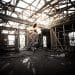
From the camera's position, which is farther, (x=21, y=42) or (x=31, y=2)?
(x=21, y=42)

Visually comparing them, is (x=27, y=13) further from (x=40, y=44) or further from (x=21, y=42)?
(x=21, y=42)

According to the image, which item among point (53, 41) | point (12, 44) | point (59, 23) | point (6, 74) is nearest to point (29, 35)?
point (12, 44)

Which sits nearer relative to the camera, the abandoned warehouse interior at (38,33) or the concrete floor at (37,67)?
the concrete floor at (37,67)

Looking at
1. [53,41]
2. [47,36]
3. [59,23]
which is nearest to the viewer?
[59,23]

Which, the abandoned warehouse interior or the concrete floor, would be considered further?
the abandoned warehouse interior

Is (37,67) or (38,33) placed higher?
(38,33)

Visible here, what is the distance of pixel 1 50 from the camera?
11.9m

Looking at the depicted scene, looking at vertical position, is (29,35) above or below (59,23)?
below

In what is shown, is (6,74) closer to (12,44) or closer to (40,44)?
(40,44)

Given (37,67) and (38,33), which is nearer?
(37,67)

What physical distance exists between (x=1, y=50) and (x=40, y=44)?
260 inches

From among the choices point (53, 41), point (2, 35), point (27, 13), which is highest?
point (27, 13)

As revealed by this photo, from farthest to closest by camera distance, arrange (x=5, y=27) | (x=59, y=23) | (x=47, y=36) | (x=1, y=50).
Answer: (x=47, y=36) < (x=5, y=27) < (x=1, y=50) < (x=59, y=23)

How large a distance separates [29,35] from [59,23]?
8.91m
